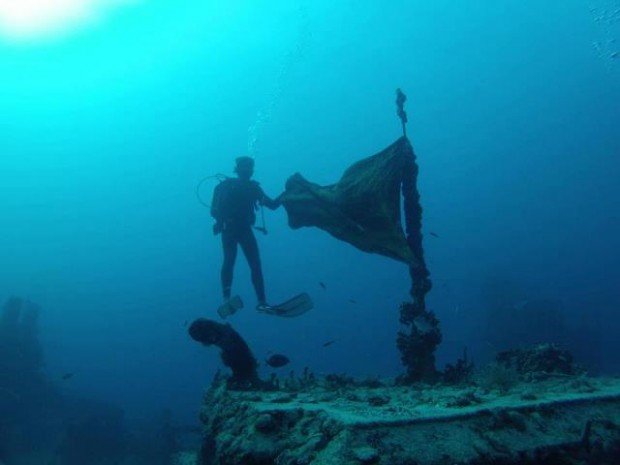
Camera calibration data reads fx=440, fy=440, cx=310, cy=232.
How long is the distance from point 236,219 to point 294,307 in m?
2.54

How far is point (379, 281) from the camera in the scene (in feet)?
390

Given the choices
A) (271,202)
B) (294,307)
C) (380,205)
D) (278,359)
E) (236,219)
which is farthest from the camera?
(236,219)

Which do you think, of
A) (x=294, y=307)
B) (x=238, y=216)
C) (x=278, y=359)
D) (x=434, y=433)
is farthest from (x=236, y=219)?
(x=434, y=433)

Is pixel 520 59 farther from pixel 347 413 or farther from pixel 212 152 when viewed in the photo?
pixel 347 413

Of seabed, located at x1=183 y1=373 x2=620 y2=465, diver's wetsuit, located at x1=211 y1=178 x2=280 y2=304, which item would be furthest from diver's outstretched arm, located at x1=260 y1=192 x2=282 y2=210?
seabed, located at x1=183 y1=373 x2=620 y2=465

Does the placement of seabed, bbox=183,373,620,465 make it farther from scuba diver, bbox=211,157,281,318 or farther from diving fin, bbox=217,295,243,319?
scuba diver, bbox=211,157,281,318

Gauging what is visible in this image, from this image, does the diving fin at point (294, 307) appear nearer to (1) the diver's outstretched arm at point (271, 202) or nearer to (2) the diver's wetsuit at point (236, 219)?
(2) the diver's wetsuit at point (236, 219)

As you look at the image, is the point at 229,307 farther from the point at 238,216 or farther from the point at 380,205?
the point at 380,205

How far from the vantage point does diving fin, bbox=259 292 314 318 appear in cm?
813

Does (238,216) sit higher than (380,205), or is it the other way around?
(238,216)

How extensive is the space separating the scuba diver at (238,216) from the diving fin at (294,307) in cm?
101

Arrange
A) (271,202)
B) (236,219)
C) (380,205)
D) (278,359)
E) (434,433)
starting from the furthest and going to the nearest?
(236,219), (271,202), (380,205), (278,359), (434,433)

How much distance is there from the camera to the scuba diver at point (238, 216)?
9383mm

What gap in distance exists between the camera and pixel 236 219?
9.56 m
